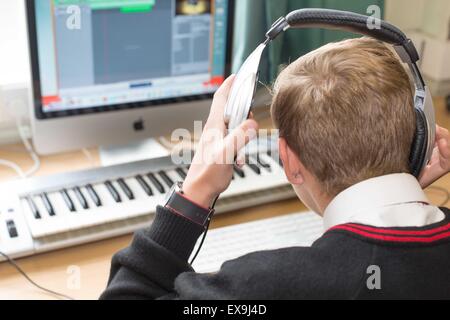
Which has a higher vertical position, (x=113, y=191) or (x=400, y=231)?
(x=400, y=231)

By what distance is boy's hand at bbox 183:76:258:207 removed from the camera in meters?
0.81

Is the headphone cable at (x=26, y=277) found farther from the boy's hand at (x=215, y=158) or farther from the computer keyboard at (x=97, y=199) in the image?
the boy's hand at (x=215, y=158)

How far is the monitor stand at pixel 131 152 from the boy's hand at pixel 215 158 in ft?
1.77

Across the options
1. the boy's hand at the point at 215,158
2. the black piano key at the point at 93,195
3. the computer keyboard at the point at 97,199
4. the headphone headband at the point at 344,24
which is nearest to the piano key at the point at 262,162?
the computer keyboard at the point at 97,199

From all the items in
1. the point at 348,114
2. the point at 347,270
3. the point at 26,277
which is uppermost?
the point at 348,114

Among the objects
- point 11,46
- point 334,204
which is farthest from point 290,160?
point 11,46

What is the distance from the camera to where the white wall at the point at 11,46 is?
151cm

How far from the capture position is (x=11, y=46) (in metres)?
1.54

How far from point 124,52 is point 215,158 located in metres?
0.58

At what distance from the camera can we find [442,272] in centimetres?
74

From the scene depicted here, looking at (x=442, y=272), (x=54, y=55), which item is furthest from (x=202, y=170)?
(x=54, y=55)

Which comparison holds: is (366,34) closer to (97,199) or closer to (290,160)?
(290,160)

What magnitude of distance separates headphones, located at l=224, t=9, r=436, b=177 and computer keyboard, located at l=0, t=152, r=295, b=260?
1.45 ft
